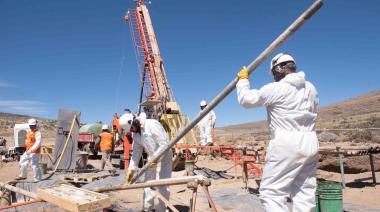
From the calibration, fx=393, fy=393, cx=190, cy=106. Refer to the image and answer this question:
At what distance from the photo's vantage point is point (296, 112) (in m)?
3.63

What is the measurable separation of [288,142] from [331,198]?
2.37 meters

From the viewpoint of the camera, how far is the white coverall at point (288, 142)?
3500 millimetres

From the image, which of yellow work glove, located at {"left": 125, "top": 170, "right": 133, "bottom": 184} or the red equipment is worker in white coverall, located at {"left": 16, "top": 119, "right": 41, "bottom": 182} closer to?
the red equipment

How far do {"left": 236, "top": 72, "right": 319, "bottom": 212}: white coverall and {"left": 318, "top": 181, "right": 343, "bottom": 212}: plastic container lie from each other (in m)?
1.97

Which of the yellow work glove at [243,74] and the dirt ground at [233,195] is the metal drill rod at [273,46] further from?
the dirt ground at [233,195]

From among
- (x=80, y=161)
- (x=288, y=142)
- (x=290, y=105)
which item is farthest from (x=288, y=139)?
(x=80, y=161)

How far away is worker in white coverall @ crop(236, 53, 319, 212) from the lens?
3.50 m

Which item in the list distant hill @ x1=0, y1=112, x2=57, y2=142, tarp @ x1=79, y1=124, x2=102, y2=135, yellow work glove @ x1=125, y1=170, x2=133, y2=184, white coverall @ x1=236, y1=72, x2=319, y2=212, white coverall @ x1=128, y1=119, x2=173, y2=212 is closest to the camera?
white coverall @ x1=236, y1=72, x2=319, y2=212

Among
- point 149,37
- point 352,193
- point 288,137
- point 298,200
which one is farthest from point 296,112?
point 149,37

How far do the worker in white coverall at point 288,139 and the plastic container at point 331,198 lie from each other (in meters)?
1.97

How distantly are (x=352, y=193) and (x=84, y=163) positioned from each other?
858cm

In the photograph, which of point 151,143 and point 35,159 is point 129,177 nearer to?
point 151,143

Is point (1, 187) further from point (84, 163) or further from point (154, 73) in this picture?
point (154, 73)

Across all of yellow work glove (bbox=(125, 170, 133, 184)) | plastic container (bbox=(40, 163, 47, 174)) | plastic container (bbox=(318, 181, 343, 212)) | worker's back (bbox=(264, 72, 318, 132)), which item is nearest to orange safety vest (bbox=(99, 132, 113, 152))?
plastic container (bbox=(40, 163, 47, 174))
